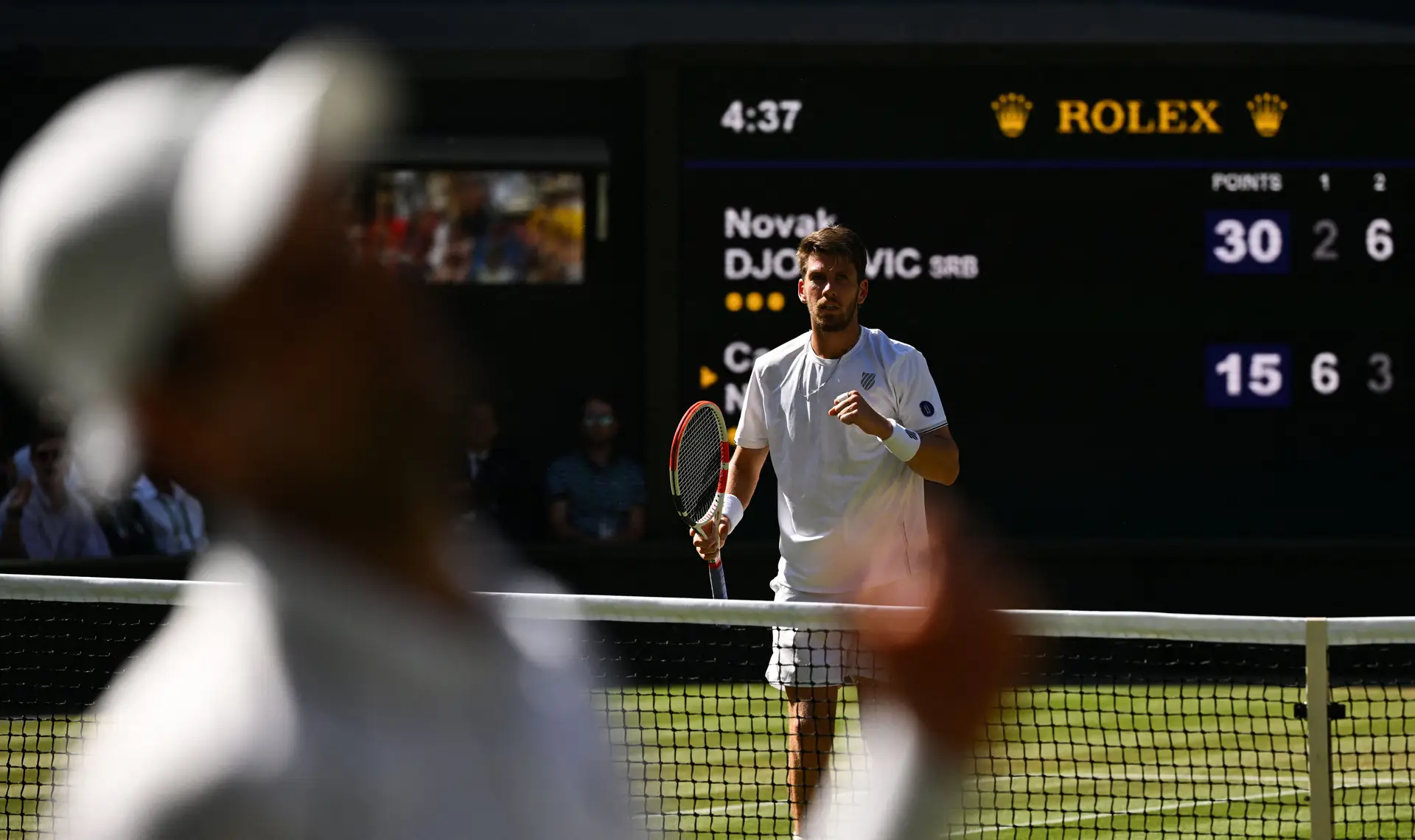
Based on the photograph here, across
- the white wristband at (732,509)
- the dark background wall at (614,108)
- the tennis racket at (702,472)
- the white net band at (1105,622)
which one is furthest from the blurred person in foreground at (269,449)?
the dark background wall at (614,108)

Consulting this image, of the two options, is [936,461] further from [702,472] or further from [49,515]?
[49,515]

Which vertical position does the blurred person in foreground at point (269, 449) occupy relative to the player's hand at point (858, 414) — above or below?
below

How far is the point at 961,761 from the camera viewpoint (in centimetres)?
130

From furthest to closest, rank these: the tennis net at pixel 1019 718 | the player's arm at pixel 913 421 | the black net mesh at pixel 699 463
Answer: the black net mesh at pixel 699 463, the player's arm at pixel 913 421, the tennis net at pixel 1019 718

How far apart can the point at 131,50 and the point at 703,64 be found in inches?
125

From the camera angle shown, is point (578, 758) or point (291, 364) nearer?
point (291, 364)

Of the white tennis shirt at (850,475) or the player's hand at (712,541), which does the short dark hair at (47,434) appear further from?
the white tennis shirt at (850,475)

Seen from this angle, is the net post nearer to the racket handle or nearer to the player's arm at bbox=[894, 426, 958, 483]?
the player's arm at bbox=[894, 426, 958, 483]

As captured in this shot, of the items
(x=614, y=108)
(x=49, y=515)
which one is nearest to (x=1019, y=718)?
(x=49, y=515)

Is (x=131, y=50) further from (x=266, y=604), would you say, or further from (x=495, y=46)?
(x=266, y=604)

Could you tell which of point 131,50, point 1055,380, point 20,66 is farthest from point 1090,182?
point 20,66

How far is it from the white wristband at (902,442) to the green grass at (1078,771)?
84 cm

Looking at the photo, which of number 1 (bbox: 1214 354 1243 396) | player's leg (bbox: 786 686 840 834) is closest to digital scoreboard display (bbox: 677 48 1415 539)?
number 1 (bbox: 1214 354 1243 396)

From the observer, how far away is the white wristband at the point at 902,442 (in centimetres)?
514
